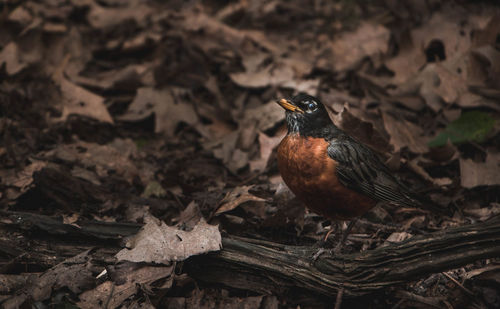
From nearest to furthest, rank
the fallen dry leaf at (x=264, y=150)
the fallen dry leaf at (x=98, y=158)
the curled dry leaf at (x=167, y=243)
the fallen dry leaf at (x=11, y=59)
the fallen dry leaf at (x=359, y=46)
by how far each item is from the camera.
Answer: the curled dry leaf at (x=167, y=243)
the fallen dry leaf at (x=98, y=158)
the fallen dry leaf at (x=264, y=150)
the fallen dry leaf at (x=11, y=59)
the fallen dry leaf at (x=359, y=46)

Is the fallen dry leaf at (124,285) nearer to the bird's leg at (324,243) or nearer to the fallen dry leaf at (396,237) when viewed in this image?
the bird's leg at (324,243)

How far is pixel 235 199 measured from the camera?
3.97m

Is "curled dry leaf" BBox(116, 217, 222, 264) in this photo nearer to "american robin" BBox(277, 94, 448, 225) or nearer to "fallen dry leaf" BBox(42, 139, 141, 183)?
"american robin" BBox(277, 94, 448, 225)

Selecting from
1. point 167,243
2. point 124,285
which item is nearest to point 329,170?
point 167,243

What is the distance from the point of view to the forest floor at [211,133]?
10.8ft

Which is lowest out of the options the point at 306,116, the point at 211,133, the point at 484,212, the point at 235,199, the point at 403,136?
the point at 484,212

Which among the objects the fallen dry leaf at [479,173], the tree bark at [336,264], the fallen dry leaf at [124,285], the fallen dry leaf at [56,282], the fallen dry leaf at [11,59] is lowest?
the fallen dry leaf at [479,173]

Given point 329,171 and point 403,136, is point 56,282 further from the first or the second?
point 403,136

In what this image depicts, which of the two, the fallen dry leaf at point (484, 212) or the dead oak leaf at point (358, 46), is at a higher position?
the dead oak leaf at point (358, 46)

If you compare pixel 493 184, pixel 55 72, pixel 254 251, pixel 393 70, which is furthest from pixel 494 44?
pixel 55 72

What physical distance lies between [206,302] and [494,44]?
15.6 feet

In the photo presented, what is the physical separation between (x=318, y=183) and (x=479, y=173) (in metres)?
1.64

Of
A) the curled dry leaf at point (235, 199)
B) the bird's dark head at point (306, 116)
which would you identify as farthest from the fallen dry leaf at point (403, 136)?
the curled dry leaf at point (235, 199)

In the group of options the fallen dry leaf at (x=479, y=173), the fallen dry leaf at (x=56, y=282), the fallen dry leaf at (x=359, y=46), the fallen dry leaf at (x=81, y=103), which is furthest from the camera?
the fallen dry leaf at (x=359, y=46)
